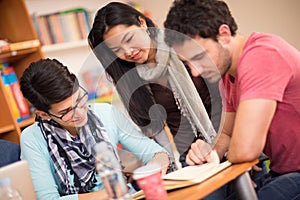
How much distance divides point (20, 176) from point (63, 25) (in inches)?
77.1

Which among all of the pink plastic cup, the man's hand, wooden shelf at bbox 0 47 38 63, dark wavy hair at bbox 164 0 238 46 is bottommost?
the man's hand

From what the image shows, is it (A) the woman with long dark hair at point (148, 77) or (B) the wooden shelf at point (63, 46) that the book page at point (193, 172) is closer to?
(A) the woman with long dark hair at point (148, 77)

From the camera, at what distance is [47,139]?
1.37 meters

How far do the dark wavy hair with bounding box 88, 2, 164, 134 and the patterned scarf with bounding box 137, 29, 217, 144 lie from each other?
0.20 feet

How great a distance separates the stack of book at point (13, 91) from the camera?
226cm

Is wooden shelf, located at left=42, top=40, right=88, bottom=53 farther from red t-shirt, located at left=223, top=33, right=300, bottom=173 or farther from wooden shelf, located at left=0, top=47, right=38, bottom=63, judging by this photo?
red t-shirt, located at left=223, top=33, right=300, bottom=173

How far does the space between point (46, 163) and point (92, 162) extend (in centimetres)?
17

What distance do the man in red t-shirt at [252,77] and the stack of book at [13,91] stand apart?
1.43 metres

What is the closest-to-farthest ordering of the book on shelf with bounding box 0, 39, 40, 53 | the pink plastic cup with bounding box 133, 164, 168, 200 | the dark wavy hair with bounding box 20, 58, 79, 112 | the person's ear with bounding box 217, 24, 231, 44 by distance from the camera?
the pink plastic cup with bounding box 133, 164, 168, 200
the person's ear with bounding box 217, 24, 231, 44
the dark wavy hair with bounding box 20, 58, 79, 112
the book on shelf with bounding box 0, 39, 40, 53

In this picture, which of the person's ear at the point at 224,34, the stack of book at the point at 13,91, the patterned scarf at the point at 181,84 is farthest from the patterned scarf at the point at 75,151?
the stack of book at the point at 13,91

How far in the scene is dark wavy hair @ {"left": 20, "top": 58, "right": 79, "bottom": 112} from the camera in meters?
Answer: 1.29

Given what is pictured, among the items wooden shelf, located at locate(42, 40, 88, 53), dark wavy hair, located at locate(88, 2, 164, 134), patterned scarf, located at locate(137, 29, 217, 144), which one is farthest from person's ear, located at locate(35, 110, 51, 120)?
wooden shelf, located at locate(42, 40, 88, 53)

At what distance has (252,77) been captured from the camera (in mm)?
976

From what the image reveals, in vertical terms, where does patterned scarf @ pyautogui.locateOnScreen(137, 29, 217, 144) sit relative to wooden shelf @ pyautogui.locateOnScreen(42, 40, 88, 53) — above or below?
below
